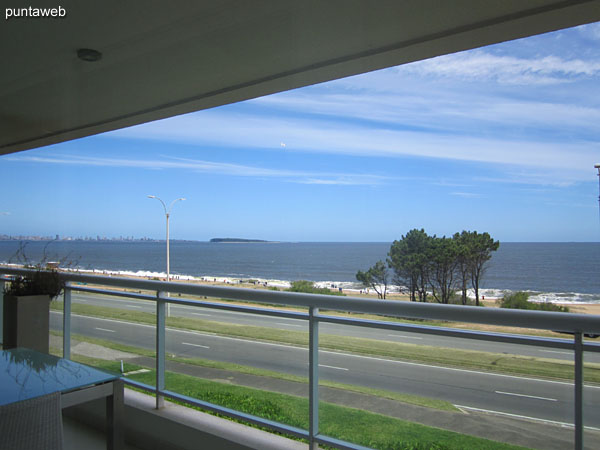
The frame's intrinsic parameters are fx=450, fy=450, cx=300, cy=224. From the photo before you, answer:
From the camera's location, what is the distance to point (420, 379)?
6.45 feet

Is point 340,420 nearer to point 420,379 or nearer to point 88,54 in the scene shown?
point 420,379

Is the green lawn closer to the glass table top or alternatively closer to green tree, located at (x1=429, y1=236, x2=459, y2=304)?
the glass table top

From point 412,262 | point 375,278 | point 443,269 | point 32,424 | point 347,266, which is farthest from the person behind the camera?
point 347,266

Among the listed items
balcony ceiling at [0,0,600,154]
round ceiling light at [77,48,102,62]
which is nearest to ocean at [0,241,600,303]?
balcony ceiling at [0,0,600,154]

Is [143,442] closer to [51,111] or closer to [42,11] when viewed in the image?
[42,11]

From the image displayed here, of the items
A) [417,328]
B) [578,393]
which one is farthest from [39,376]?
[578,393]

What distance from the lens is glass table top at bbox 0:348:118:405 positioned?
1.66 meters

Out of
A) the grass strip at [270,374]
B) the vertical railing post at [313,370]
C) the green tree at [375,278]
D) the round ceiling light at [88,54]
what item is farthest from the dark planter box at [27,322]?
the green tree at [375,278]

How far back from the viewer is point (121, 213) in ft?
211

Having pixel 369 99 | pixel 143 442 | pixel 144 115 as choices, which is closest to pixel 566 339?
pixel 143 442

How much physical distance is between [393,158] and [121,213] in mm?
40098

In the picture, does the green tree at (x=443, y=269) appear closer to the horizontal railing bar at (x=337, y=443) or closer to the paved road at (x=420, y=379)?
the paved road at (x=420, y=379)

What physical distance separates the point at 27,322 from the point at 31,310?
0.33ft

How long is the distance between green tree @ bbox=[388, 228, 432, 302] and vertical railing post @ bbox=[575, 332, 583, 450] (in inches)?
613
